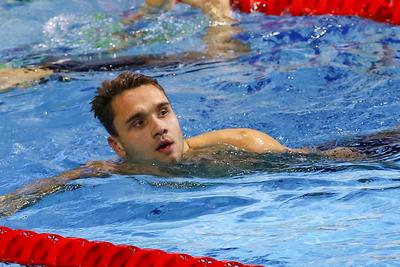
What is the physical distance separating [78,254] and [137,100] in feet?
4.18

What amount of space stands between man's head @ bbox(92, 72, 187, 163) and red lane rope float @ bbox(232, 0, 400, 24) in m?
2.96

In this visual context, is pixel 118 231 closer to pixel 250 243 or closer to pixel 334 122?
pixel 250 243

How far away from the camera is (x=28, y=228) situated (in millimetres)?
3797

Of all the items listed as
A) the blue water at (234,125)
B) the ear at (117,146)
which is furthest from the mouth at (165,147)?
the ear at (117,146)

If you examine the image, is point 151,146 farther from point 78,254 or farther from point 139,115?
point 78,254

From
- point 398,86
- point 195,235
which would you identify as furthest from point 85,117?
point 195,235

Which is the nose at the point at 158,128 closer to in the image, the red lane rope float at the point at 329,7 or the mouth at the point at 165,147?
the mouth at the point at 165,147

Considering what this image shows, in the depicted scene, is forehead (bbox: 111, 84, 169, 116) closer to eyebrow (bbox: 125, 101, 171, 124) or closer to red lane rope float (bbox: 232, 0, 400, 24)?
eyebrow (bbox: 125, 101, 171, 124)

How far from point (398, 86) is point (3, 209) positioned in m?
2.65

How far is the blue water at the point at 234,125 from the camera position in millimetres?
3398

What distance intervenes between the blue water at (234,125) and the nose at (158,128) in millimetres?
201

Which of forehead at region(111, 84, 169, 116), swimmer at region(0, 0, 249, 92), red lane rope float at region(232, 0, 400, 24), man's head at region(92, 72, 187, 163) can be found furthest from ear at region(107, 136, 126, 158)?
red lane rope float at region(232, 0, 400, 24)

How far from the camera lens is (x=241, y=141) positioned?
178 inches

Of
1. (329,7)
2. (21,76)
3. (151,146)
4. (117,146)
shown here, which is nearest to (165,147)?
(151,146)
